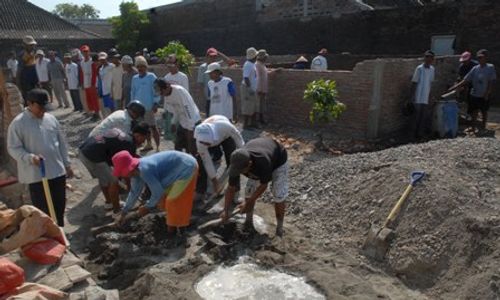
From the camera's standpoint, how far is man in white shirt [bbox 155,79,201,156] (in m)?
6.38

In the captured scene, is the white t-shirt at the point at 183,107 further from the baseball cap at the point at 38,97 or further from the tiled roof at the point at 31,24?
the tiled roof at the point at 31,24

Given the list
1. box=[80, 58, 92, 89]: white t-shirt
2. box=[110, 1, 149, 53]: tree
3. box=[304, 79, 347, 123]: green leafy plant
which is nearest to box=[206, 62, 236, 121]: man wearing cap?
box=[304, 79, 347, 123]: green leafy plant

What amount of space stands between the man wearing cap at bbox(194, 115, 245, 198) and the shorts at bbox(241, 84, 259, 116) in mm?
4092

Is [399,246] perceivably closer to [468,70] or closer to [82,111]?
[468,70]

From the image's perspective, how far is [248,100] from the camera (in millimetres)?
9977

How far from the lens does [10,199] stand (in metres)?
5.61

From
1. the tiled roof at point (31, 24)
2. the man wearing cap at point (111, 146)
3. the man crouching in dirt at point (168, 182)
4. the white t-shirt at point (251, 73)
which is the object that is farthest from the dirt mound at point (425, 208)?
the tiled roof at point (31, 24)

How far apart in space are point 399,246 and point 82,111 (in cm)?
1066

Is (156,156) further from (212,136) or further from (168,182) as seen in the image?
(212,136)

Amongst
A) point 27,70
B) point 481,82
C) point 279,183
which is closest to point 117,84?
point 27,70

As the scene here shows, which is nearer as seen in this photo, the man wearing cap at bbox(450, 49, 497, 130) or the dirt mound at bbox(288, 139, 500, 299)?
the dirt mound at bbox(288, 139, 500, 299)

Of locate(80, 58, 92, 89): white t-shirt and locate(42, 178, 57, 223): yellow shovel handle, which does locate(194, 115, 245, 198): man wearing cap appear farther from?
locate(80, 58, 92, 89): white t-shirt

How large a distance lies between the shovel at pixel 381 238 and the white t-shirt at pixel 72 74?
9551mm

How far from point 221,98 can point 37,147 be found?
3.75 metres
